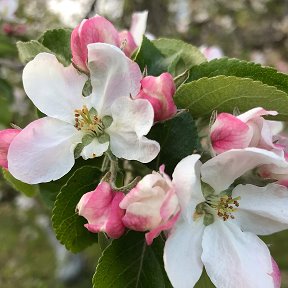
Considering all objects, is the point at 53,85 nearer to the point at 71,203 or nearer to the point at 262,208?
the point at 71,203

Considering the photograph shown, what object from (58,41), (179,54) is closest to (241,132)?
(179,54)

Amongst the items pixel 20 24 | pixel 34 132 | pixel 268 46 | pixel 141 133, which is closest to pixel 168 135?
pixel 141 133

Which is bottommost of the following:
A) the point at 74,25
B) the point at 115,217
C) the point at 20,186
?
the point at 74,25

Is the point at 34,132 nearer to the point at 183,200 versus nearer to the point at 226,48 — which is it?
the point at 183,200

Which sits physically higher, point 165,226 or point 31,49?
point 31,49

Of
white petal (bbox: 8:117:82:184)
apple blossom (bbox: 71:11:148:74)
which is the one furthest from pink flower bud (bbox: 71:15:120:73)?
white petal (bbox: 8:117:82:184)

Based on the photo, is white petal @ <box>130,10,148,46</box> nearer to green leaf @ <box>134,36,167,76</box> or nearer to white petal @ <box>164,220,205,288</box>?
green leaf @ <box>134,36,167,76</box>
